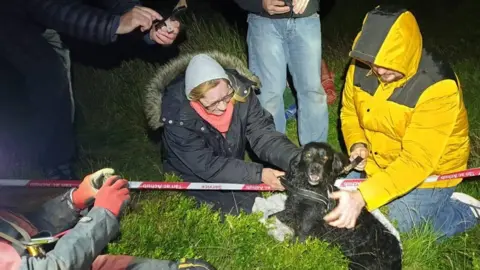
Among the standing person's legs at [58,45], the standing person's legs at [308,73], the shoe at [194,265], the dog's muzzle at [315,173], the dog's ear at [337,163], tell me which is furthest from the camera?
the standing person's legs at [58,45]

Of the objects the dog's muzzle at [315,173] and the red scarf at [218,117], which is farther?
the red scarf at [218,117]

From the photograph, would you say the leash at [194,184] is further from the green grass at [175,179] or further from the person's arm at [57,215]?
the person's arm at [57,215]

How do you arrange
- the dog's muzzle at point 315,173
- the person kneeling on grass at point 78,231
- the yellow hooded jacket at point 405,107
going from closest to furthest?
the person kneeling on grass at point 78,231, the dog's muzzle at point 315,173, the yellow hooded jacket at point 405,107

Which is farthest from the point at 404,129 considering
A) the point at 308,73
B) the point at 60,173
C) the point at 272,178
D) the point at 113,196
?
the point at 60,173

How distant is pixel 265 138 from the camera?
4.85 meters

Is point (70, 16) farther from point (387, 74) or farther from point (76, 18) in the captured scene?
point (387, 74)

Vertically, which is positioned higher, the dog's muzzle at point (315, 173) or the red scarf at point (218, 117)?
the dog's muzzle at point (315, 173)

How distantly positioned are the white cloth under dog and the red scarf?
1.86 feet

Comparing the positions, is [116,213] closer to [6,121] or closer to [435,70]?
[435,70]

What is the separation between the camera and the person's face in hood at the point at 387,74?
13.7 ft

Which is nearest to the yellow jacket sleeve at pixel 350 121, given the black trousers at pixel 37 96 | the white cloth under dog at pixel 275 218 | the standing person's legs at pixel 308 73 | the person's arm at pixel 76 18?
the standing person's legs at pixel 308 73

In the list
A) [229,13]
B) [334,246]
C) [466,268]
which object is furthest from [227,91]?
[229,13]

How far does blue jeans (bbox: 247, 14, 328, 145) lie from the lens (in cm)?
522

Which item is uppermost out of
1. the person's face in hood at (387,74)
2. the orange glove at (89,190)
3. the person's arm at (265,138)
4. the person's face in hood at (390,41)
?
the person's face in hood at (390,41)
